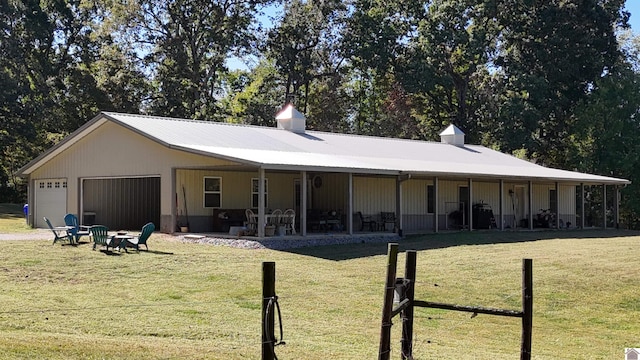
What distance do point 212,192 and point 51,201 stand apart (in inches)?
292

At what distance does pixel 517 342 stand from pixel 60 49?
43.3 meters

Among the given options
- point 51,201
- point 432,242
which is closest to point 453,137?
point 432,242

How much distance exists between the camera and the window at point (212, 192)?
24455 millimetres

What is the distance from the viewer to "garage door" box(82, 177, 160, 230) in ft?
88.8

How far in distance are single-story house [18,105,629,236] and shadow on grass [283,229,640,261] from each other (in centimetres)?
117

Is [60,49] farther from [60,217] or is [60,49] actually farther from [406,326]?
[406,326]

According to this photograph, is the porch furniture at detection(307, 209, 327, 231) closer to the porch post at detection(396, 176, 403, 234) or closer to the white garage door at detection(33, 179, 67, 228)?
the porch post at detection(396, 176, 403, 234)

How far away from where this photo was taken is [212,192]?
24641mm

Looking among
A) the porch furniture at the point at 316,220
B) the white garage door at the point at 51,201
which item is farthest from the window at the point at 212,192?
the white garage door at the point at 51,201

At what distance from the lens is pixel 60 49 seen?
157 feet

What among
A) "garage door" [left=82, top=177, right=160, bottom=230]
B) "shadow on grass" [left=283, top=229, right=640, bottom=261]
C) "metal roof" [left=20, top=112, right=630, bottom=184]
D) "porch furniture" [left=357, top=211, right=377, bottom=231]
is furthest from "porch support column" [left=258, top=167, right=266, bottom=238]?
"garage door" [left=82, top=177, right=160, bottom=230]

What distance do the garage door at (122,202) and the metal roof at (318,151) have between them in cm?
228

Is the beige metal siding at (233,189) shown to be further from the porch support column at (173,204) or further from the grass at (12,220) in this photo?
the grass at (12,220)

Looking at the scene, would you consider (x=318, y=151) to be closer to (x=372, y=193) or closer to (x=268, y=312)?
(x=372, y=193)
